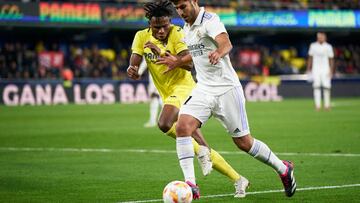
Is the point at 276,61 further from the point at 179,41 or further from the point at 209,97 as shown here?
the point at 209,97

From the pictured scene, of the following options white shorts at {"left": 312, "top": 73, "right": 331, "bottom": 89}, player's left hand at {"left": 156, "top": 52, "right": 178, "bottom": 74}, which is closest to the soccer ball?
player's left hand at {"left": 156, "top": 52, "right": 178, "bottom": 74}

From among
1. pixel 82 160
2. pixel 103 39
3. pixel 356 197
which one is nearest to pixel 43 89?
pixel 103 39

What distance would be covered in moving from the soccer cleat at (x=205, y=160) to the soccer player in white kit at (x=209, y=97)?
64 cm

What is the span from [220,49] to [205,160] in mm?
1616

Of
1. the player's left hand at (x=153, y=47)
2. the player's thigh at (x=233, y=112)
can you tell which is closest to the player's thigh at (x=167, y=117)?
the player's left hand at (x=153, y=47)

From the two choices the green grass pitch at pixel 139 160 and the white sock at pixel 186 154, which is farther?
the green grass pitch at pixel 139 160

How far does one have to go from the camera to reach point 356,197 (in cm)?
907

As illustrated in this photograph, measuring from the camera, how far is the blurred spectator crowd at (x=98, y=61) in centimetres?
3981

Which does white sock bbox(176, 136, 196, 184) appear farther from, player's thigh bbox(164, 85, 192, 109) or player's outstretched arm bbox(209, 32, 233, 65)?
player's thigh bbox(164, 85, 192, 109)

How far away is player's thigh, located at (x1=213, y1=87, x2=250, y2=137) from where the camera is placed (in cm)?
921

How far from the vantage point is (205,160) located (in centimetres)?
984

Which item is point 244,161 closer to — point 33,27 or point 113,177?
point 113,177

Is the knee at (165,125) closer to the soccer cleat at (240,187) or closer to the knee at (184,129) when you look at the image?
the soccer cleat at (240,187)

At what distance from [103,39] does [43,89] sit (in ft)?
40.1
